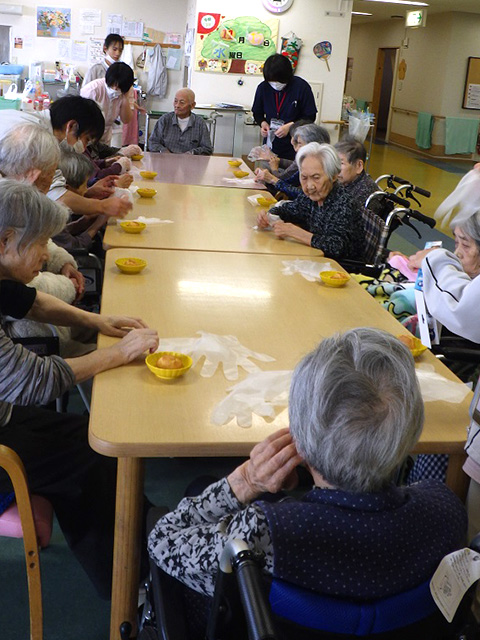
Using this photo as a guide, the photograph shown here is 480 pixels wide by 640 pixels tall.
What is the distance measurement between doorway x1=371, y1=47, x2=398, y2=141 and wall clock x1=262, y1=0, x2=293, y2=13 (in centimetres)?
908

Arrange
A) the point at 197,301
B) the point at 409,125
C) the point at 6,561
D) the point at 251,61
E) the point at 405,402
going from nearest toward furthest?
the point at 405,402, the point at 6,561, the point at 197,301, the point at 251,61, the point at 409,125

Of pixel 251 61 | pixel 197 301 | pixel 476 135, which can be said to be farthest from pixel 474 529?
pixel 476 135

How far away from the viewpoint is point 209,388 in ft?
5.46

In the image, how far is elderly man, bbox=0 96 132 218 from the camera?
127 inches

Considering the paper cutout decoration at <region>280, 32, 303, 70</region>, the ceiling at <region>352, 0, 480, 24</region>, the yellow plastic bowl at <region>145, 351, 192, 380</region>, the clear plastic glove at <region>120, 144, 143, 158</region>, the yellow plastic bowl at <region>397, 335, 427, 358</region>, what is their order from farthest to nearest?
1. the ceiling at <region>352, 0, 480, 24</region>
2. the paper cutout decoration at <region>280, 32, 303, 70</region>
3. the clear plastic glove at <region>120, 144, 143, 158</region>
4. the yellow plastic bowl at <region>397, 335, 427, 358</region>
5. the yellow plastic bowl at <region>145, 351, 192, 380</region>

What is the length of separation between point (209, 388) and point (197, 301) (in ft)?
2.02

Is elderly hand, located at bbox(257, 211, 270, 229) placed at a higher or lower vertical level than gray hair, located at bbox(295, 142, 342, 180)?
lower

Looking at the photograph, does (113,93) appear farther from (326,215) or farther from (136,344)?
(136,344)

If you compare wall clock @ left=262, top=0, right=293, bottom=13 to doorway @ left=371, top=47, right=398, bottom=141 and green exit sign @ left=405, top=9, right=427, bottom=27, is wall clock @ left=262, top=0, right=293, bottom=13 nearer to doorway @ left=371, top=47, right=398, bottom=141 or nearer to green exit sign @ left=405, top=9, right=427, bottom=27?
green exit sign @ left=405, top=9, right=427, bottom=27

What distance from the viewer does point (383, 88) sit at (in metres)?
17.6

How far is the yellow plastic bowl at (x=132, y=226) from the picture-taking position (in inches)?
120

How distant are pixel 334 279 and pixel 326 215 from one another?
881 millimetres

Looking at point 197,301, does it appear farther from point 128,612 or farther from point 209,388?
point 128,612

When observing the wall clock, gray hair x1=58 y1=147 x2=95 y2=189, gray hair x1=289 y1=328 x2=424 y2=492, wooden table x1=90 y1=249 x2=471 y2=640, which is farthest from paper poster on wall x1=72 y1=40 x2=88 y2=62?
gray hair x1=289 y1=328 x2=424 y2=492
